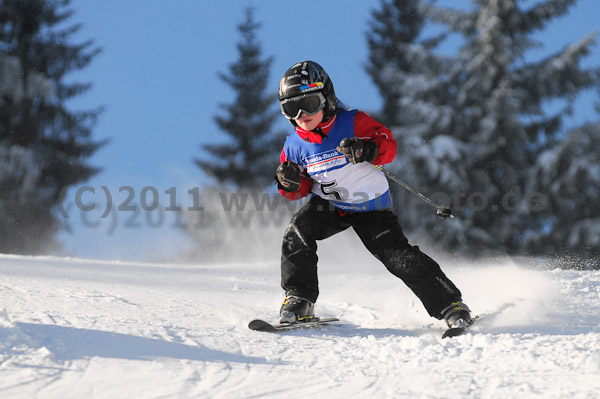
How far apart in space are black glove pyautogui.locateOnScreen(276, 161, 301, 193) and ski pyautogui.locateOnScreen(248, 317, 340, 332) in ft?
2.74

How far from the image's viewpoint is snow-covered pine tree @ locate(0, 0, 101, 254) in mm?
16203

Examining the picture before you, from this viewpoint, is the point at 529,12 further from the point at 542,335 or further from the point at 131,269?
the point at 542,335

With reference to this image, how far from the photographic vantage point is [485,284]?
16.2ft

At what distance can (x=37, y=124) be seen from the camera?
17.0 metres

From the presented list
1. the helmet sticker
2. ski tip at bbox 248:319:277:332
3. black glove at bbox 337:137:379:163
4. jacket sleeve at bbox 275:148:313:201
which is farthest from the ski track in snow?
the helmet sticker

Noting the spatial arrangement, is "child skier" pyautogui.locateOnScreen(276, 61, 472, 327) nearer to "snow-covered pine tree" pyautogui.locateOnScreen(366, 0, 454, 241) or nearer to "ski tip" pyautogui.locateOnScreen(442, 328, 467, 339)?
"ski tip" pyautogui.locateOnScreen(442, 328, 467, 339)

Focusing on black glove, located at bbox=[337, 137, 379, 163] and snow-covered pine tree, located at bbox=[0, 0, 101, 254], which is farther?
snow-covered pine tree, located at bbox=[0, 0, 101, 254]

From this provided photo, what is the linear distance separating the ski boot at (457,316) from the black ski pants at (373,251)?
0.03 metres

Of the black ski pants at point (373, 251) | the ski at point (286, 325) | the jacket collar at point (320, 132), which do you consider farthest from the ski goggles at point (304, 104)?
the ski at point (286, 325)

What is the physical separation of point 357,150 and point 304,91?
19.6 inches

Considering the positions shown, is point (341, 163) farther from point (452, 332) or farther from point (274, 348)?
point (274, 348)

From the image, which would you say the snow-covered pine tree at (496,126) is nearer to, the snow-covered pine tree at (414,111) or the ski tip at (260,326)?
the snow-covered pine tree at (414,111)

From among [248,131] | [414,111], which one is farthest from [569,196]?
[248,131]

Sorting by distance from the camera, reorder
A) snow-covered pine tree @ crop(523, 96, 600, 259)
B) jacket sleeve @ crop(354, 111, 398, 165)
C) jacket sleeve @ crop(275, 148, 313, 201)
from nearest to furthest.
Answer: jacket sleeve @ crop(354, 111, 398, 165), jacket sleeve @ crop(275, 148, 313, 201), snow-covered pine tree @ crop(523, 96, 600, 259)
